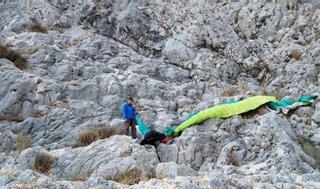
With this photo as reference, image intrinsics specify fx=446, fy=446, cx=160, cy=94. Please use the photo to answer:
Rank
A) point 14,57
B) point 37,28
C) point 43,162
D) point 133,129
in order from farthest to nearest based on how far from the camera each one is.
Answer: point 37,28 < point 14,57 < point 133,129 < point 43,162

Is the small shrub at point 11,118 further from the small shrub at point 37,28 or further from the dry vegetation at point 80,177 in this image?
the small shrub at point 37,28

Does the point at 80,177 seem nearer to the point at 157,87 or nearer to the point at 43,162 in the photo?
the point at 43,162

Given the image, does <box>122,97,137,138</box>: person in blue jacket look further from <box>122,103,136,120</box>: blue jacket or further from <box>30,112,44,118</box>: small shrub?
A: <box>30,112,44,118</box>: small shrub

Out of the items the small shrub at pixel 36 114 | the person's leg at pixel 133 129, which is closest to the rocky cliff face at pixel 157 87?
the small shrub at pixel 36 114

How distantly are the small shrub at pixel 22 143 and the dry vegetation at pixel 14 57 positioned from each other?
3229 mm

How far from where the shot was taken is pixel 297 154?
10.1 meters

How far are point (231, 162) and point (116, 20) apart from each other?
910 centimetres

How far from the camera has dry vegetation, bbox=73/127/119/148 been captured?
1102 cm

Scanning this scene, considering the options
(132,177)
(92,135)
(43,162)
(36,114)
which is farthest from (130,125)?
(132,177)

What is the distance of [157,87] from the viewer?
14.0 meters

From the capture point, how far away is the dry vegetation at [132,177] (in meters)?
8.22

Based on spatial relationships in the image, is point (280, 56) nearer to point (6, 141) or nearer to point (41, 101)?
point (41, 101)

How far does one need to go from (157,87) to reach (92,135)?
3.46 metres

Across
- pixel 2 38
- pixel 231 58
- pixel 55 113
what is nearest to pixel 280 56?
pixel 231 58
